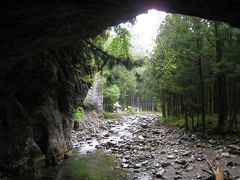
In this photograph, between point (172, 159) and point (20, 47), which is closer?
point (20, 47)

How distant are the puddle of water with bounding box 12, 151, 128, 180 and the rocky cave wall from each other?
2.21ft

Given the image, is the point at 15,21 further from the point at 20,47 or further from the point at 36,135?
the point at 36,135

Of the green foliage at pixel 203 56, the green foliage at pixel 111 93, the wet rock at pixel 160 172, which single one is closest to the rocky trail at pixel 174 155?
the wet rock at pixel 160 172

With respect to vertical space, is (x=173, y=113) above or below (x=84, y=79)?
below

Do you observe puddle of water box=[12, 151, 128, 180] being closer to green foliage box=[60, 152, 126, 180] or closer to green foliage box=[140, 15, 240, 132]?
green foliage box=[60, 152, 126, 180]

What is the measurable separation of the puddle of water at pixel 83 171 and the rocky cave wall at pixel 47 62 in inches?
26.5

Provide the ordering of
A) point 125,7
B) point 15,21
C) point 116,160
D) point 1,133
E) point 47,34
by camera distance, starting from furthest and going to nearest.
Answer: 1. point 116,160
2. point 1,133
3. point 47,34
4. point 125,7
5. point 15,21

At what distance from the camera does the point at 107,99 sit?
65.9 meters

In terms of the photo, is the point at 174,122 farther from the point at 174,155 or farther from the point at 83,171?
the point at 83,171

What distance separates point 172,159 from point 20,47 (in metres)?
9.70

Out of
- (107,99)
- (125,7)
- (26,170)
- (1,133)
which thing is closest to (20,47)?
(125,7)

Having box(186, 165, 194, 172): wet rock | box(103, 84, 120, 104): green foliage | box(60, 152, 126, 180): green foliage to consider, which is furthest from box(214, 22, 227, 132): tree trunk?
box(103, 84, 120, 104): green foliage

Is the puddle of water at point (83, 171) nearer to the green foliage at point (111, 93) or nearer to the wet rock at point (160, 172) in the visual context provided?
the wet rock at point (160, 172)

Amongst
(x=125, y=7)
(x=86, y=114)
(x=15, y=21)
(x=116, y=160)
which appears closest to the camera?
(x=15, y=21)
